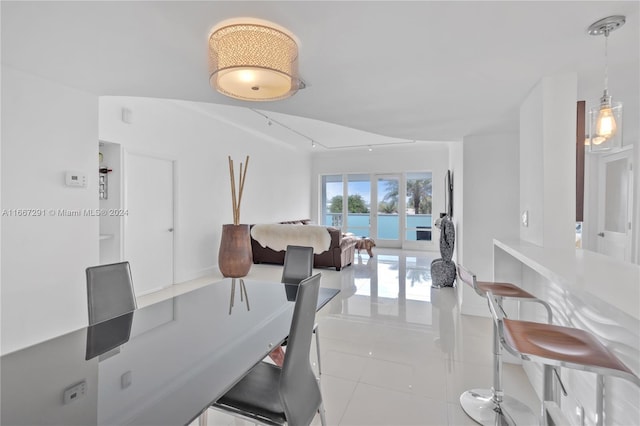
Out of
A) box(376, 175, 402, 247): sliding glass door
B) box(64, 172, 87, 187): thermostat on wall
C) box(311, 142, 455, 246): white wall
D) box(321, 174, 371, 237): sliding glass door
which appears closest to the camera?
box(64, 172, 87, 187): thermostat on wall

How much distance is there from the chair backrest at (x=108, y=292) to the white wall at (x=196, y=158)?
262cm

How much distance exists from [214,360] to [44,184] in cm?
218

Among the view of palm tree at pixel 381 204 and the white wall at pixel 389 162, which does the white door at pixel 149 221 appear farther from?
the view of palm tree at pixel 381 204

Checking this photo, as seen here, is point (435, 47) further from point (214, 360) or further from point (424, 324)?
A: point (424, 324)

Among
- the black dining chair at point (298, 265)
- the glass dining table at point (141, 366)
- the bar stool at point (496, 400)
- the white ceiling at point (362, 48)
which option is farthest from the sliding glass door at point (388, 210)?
the glass dining table at point (141, 366)

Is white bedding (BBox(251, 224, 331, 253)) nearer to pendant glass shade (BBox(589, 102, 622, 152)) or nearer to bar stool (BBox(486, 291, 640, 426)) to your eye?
pendant glass shade (BBox(589, 102, 622, 152))

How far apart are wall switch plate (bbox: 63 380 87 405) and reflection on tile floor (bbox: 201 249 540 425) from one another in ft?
3.32

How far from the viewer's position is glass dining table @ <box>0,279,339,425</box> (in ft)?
2.93

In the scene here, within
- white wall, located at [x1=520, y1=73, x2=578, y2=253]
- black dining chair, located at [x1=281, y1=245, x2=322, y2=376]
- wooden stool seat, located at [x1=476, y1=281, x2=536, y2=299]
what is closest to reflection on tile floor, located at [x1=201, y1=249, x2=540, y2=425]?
black dining chair, located at [x1=281, y1=245, x2=322, y2=376]

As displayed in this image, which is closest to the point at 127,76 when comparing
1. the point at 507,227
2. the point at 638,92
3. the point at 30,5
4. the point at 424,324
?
the point at 30,5

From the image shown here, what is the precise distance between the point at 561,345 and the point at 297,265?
1.74 meters

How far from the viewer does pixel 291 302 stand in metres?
1.94

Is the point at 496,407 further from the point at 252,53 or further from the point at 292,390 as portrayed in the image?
the point at 252,53

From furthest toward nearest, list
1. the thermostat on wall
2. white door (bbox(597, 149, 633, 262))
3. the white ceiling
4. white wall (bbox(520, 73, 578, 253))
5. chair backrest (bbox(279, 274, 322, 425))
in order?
white door (bbox(597, 149, 633, 262)), the thermostat on wall, white wall (bbox(520, 73, 578, 253)), the white ceiling, chair backrest (bbox(279, 274, 322, 425))
